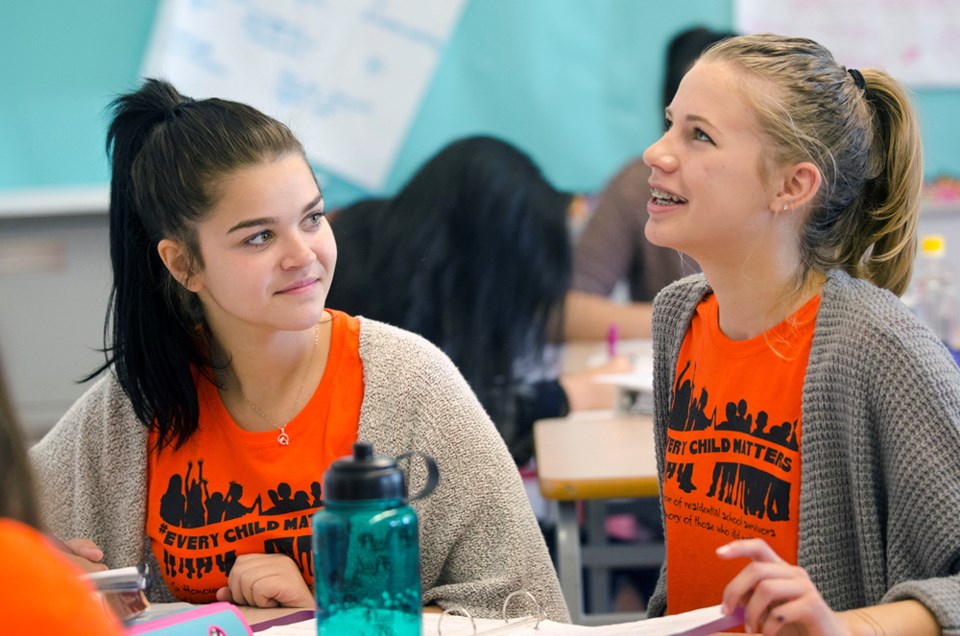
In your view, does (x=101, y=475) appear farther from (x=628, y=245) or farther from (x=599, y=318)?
(x=628, y=245)

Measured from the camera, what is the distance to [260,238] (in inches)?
58.6

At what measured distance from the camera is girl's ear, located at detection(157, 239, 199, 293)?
1.57 metres

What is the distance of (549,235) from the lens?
9.03 feet

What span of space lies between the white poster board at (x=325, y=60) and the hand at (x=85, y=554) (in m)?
2.69

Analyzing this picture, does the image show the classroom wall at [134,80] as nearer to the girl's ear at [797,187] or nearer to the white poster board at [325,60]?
the white poster board at [325,60]

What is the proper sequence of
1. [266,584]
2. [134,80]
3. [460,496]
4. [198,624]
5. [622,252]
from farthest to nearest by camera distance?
[134,80]
[622,252]
[460,496]
[266,584]
[198,624]

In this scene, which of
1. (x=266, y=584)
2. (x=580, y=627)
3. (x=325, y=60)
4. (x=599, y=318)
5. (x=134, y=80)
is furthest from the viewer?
(x=325, y=60)

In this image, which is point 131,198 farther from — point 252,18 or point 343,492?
point 252,18

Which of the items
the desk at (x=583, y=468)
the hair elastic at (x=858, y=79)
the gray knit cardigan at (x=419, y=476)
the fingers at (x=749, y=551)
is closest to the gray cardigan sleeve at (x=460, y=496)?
the gray knit cardigan at (x=419, y=476)

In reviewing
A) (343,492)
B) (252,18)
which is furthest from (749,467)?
(252,18)

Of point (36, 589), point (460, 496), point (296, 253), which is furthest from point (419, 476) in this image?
point (36, 589)

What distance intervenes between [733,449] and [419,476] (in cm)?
41

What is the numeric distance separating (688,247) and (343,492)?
0.72 meters

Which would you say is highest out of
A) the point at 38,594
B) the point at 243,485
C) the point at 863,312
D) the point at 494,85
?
the point at 494,85
